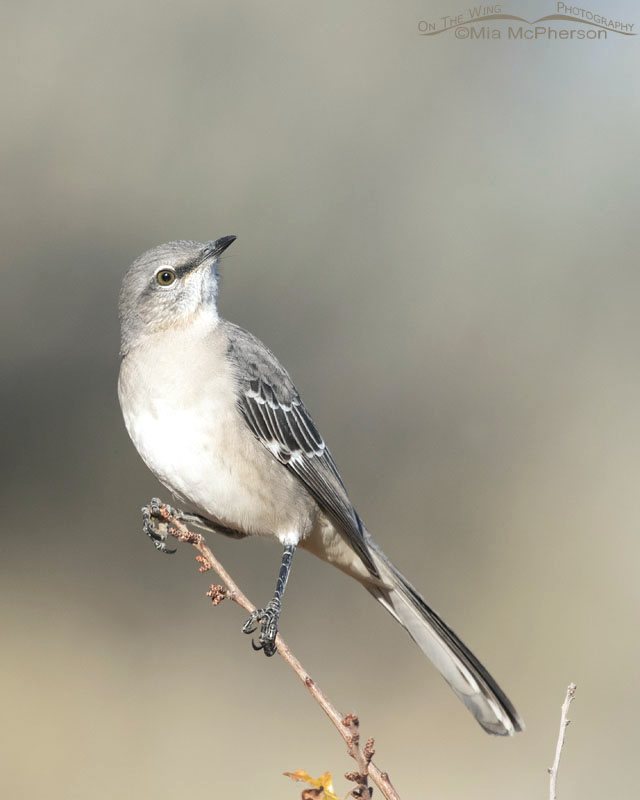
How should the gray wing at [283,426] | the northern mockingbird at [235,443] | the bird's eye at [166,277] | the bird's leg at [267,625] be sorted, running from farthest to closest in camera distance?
the bird's eye at [166,277]
the gray wing at [283,426]
the northern mockingbird at [235,443]
the bird's leg at [267,625]

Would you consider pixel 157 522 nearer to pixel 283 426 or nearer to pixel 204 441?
pixel 204 441

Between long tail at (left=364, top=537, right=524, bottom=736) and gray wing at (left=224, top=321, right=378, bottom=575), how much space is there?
15cm

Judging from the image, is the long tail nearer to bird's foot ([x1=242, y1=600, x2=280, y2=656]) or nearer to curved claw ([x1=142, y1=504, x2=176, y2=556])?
bird's foot ([x1=242, y1=600, x2=280, y2=656])

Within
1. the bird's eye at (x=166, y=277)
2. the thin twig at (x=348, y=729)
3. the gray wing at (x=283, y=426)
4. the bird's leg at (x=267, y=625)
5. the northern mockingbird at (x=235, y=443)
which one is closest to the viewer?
the thin twig at (x=348, y=729)

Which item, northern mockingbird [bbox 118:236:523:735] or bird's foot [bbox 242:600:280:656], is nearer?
bird's foot [bbox 242:600:280:656]

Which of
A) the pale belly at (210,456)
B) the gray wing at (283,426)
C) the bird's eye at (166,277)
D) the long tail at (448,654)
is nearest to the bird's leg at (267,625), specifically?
the pale belly at (210,456)

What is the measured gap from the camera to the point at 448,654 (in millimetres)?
4273

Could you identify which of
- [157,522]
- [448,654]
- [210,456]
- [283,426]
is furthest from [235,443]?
[448,654]

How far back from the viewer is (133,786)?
26.3 ft

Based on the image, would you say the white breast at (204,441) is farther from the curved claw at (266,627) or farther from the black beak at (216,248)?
the curved claw at (266,627)

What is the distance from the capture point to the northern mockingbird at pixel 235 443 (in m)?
4.21

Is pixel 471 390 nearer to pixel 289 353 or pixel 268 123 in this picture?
pixel 289 353

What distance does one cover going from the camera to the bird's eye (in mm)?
4648

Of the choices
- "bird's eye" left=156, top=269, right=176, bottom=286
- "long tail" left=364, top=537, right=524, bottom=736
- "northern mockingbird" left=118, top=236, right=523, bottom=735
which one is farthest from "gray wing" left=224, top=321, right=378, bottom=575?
"bird's eye" left=156, top=269, right=176, bottom=286
